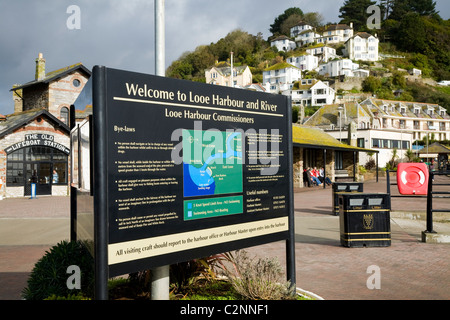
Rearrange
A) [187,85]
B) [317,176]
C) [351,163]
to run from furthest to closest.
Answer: [351,163] → [317,176] → [187,85]

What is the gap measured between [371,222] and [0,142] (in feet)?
77.5

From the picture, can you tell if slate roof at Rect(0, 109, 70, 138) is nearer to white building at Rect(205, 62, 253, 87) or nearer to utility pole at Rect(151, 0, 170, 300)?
utility pole at Rect(151, 0, 170, 300)

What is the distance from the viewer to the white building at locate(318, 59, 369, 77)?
119 meters

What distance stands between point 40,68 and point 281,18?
161m

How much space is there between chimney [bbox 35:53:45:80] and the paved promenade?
936 inches

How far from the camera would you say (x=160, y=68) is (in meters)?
4.24

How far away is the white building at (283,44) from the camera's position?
157 metres

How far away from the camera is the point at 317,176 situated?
30.9m

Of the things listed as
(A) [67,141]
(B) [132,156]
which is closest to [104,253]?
(B) [132,156]

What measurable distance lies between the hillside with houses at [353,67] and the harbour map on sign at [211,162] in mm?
59920

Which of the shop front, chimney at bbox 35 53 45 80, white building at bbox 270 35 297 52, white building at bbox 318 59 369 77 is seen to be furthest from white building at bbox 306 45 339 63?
the shop front

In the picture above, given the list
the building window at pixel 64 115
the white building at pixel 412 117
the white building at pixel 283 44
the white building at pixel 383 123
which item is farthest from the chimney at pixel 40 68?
the white building at pixel 283 44

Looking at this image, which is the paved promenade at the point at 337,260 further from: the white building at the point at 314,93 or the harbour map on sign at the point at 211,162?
the white building at the point at 314,93
